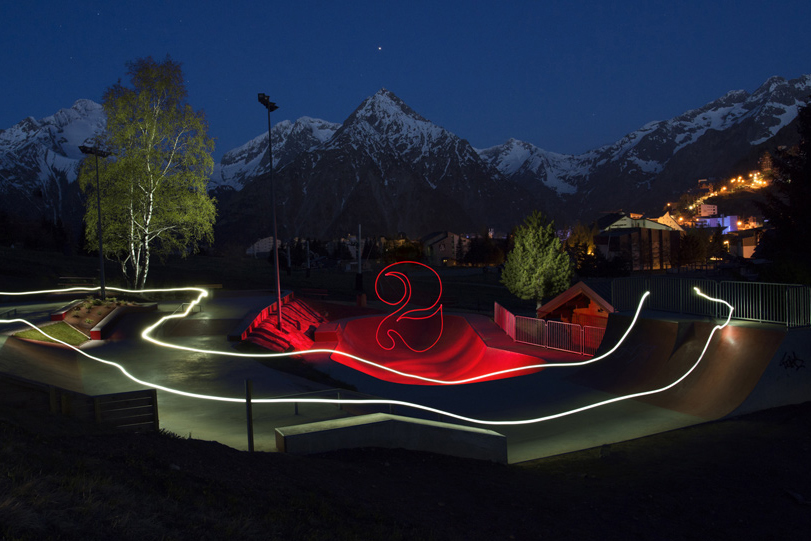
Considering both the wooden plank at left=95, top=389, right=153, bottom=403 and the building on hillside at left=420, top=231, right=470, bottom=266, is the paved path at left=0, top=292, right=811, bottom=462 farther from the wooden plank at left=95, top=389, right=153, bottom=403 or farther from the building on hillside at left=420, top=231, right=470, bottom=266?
the building on hillside at left=420, top=231, right=470, bottom=266

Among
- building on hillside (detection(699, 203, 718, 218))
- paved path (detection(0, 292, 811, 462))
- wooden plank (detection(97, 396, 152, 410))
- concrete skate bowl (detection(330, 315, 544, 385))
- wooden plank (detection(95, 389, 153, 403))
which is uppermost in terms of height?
building on hillside (detection(699, 203, 718, 218))

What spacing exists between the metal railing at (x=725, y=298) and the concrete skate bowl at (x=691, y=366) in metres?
0.98

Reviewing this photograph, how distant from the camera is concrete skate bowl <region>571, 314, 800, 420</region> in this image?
456 inches

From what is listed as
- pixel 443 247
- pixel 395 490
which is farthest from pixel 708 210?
pixel 395 490

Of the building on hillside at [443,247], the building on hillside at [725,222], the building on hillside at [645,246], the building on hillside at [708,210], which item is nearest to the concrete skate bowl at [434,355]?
the building on hillside at [645,246]

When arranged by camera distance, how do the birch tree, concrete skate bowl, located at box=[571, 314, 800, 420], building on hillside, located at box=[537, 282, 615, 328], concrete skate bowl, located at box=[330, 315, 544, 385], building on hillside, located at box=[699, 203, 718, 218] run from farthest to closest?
building on hillside, located at box=[699, 203, 718, 218]
the birch tree
building on hillside, located at box=[537, 282, 615, 328]
concrete skate bowl, located at box=[330, 315, 544, 385]
concrete skate bowl, located at box=[571, 314, 800, 420]

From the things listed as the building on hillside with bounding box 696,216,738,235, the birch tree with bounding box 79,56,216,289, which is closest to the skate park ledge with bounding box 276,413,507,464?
the birch tree with bounding box 79,56,216,289

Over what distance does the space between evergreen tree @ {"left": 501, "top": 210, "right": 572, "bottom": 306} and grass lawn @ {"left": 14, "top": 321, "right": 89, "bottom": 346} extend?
23005 millimetres

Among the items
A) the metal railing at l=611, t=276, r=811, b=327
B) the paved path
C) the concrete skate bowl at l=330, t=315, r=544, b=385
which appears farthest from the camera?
the concrete skate bowl at l=330, t=315, r=544, b=385

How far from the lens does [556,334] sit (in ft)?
67.9

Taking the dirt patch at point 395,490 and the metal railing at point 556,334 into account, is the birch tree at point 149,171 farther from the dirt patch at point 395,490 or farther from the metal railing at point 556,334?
the dirt patch at point 395,490

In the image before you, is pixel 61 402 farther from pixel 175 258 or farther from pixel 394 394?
pixel 175 258

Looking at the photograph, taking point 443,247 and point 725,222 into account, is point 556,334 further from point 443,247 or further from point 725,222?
point 725,222

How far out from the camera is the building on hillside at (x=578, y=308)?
853 inches
